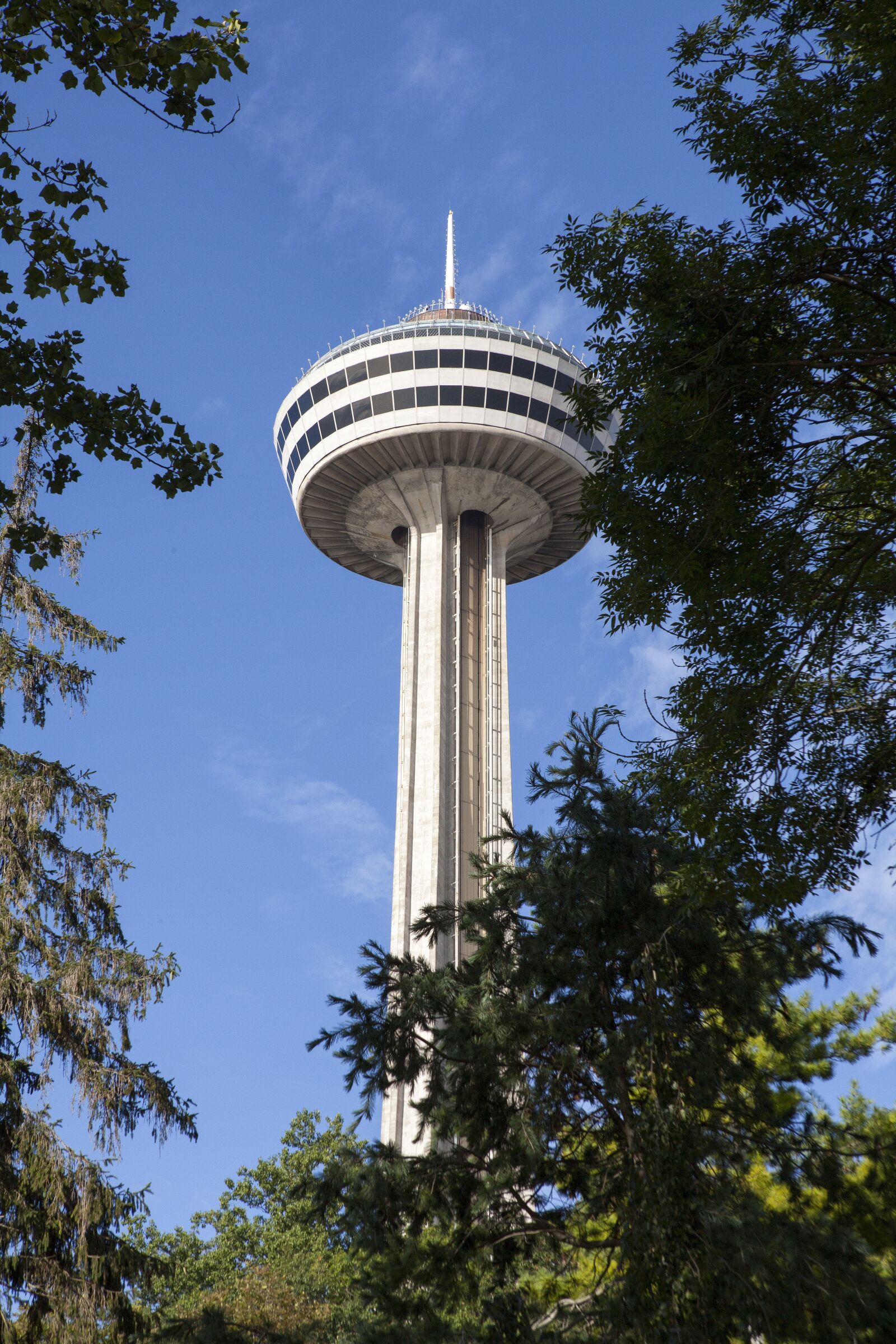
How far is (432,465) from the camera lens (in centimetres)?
5394

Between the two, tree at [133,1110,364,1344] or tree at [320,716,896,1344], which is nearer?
tree at [320,716,896,1344]

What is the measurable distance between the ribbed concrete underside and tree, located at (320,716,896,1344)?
1592 inches

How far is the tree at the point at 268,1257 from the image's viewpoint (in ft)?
105

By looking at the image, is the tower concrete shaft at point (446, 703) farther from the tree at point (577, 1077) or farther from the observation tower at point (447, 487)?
the tree at point (577, 1077)

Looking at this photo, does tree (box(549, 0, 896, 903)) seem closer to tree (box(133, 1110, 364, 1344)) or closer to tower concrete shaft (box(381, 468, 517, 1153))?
tree (box(133, 1110, 364, 1344))

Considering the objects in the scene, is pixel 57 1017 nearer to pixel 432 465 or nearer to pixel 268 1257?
pixel 268 1257

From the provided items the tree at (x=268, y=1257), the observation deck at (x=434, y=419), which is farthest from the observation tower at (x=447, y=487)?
the tree at (x=268, y=1257)

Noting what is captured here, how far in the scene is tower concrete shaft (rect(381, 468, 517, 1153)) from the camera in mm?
47406

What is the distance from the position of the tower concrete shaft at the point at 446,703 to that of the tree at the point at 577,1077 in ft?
103

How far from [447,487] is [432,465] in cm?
111

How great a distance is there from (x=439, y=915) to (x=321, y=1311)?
858 inches

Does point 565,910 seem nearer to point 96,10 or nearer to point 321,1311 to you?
point 96,10

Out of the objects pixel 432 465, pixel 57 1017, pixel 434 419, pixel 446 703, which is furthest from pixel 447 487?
pixel 57 1017

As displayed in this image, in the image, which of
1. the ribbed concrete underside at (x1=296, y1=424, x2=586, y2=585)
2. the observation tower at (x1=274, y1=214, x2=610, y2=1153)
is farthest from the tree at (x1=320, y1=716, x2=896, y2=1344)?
the ribbed concrete underside at (x1=296, y1=424, x2=586, y2=585)
